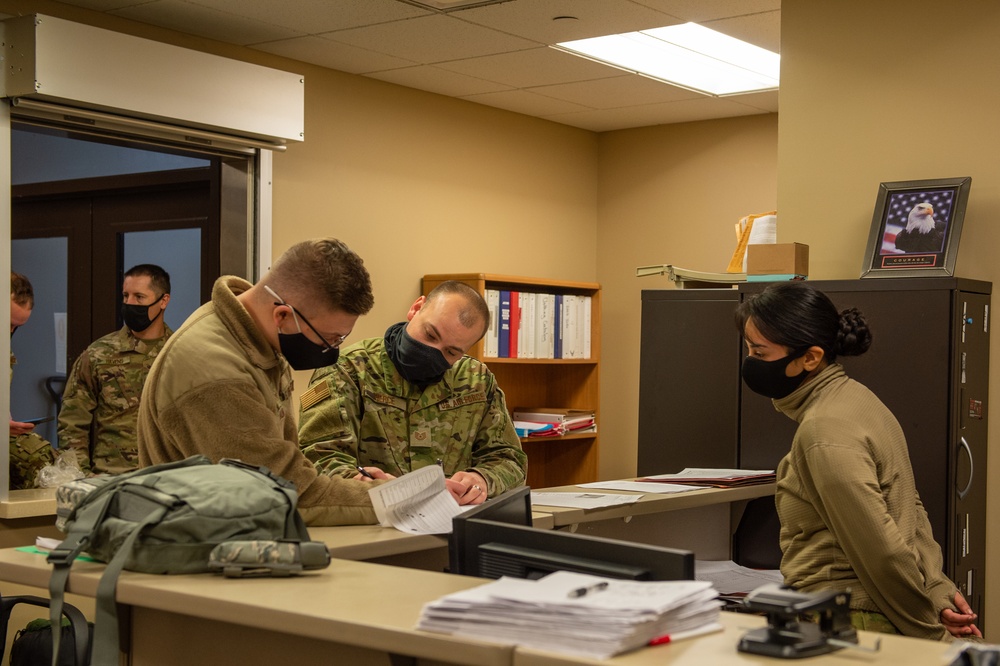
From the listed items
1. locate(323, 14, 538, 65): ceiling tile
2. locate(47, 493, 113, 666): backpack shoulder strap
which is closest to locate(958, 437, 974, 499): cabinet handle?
locate(323, 14, 538, 65): ceiling tile

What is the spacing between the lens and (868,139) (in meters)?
4.02

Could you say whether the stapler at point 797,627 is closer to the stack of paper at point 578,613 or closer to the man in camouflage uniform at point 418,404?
the stack of paper at point 578,613

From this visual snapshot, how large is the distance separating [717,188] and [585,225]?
2.99 ft

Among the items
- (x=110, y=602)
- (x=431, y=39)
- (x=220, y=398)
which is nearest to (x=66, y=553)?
(x=110, y=602)

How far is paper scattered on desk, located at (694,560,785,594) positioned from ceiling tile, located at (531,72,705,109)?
2.64 m

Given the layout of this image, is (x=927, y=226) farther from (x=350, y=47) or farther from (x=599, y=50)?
(x=350, y=47)

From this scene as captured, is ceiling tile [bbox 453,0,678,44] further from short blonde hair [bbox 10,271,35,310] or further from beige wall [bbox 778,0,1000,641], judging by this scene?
short blonde hair [bbox 10,271,35,310]

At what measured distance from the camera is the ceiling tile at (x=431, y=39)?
4600 millimetres

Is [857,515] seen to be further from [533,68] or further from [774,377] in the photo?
[533,68]

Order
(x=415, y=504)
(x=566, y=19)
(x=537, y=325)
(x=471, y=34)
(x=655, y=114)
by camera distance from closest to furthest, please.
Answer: (x=415, y=504), (x=566, y=19), (x=471, y=34), (x=537, y=325), (x=655, y=114)

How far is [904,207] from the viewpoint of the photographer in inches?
150

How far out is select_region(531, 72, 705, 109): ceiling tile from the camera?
567 centimetres

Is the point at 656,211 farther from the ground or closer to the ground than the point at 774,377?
farther from the ground

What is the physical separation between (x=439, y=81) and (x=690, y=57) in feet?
4.15
